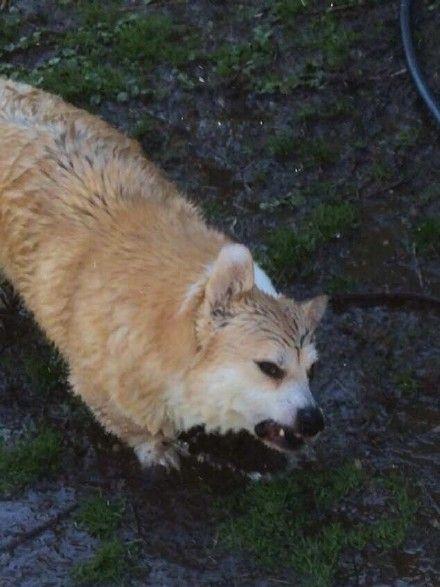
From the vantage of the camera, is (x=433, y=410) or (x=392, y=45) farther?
(x=392, y=45)

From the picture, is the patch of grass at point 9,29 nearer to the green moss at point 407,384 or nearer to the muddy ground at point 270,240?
the muddy ground at point 270,240

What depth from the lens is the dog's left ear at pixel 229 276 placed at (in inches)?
166

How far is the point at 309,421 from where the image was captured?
14.3 ft

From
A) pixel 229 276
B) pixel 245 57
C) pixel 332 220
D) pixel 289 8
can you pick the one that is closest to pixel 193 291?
pixel 229 276

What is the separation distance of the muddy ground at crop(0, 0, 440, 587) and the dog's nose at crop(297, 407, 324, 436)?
957mm

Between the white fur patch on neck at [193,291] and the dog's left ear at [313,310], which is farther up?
the white fur patch on neck at [193,291]

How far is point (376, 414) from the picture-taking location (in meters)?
5.54

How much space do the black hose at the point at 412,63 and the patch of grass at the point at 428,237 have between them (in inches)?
35.7

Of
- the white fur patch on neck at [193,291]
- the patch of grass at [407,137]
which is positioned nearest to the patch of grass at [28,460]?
the white fur patch on neck at [193,291]

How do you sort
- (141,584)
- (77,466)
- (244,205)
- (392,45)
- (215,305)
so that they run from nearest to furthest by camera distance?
(215,305) < (141,584) < (77,466) < (244,205) < (392,45)

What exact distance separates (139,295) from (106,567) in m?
1.53

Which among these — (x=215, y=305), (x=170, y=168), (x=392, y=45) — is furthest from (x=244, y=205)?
(x=215, y=305)

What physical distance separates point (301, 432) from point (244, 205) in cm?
272

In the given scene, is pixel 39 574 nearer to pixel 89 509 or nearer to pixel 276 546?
pixel 89 509
